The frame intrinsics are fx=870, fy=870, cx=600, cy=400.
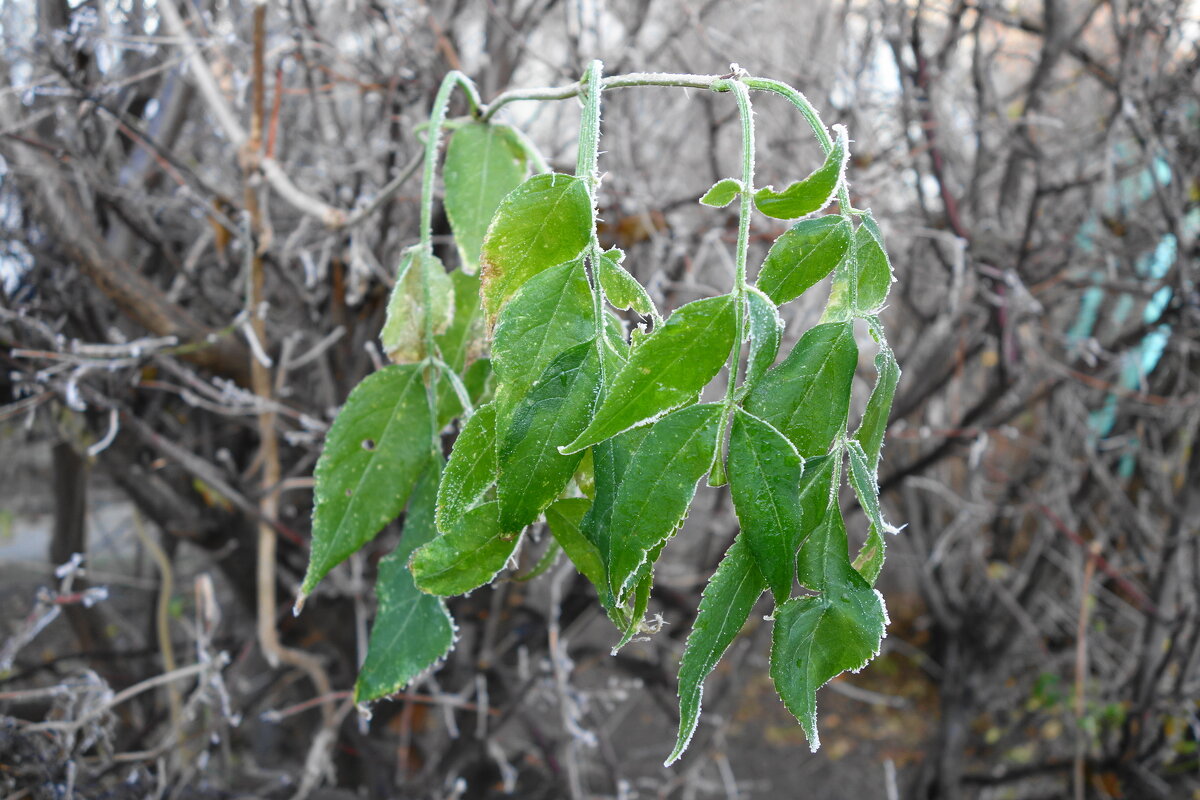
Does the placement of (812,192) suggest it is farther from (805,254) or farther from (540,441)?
(540,441)

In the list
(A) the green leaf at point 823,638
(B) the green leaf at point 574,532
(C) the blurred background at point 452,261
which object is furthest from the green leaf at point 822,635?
(C) the blurred background at point 452,261

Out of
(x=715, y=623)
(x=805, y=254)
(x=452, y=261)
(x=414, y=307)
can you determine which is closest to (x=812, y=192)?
(x=805, y=254)

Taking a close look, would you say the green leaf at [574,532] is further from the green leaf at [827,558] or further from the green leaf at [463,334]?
the green leaf at [463,334]

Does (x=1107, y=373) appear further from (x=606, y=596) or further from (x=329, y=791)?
(x=606, y=596)

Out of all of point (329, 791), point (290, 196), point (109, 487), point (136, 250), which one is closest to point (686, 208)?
point (290, 196)

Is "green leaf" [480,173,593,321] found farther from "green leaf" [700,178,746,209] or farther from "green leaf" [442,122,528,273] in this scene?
"green leaf" [442,122,528,273]

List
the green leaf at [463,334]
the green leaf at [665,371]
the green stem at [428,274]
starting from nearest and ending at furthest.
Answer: the green leaf at [665,371] < the green stem at [428,274] < the green leaf at [463,334]
